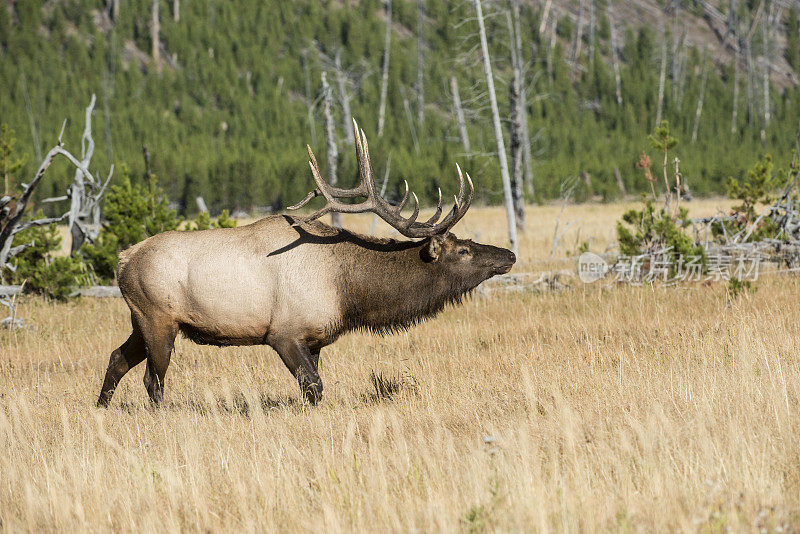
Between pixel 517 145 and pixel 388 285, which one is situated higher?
pixel 388 285

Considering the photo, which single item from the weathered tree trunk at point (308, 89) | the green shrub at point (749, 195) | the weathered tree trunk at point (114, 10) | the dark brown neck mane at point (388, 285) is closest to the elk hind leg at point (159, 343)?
the dark brown neck mane at point (388, 285)

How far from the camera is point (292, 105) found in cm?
5478

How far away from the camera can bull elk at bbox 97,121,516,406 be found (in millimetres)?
5910

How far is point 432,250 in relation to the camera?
21.2 ft

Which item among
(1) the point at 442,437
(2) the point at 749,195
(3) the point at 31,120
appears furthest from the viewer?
(3) the point at 31,120

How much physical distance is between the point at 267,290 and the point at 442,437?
1.97m

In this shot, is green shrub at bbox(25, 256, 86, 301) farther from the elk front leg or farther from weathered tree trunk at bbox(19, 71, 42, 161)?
weathered tree trunk at bbox(19, 71, 42, 161)

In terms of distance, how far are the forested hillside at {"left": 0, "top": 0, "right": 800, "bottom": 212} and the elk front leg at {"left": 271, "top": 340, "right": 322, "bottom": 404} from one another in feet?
111

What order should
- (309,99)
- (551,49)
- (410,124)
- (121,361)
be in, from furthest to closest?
(551,49)
(309,99)
(410,124)
(121,361)

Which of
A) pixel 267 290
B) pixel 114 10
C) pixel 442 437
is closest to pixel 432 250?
pixel 267 290

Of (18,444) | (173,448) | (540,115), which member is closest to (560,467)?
(173,448)

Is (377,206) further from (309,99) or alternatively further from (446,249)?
(309,99)

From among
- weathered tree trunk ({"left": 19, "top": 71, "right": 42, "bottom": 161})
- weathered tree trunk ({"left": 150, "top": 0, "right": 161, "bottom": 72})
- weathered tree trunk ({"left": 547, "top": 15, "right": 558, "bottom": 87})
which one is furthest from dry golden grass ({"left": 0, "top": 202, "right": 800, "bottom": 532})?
weathered tree trunk ({"left": 150, "top": 0, "right": 161, "bottom": 72})

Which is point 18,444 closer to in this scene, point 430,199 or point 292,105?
point 430,199
